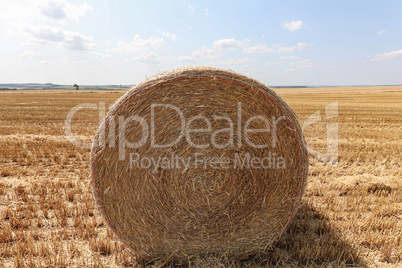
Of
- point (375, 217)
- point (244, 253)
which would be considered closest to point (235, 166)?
point (244, 253)

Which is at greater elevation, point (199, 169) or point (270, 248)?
point (199, 169)

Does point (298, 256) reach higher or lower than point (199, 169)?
lower

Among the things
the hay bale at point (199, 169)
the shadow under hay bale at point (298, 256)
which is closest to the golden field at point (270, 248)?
the shadow under hay bale at point (298, 256)

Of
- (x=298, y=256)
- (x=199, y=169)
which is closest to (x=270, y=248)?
(x=298, y=256)

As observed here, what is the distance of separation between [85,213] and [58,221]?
39cm

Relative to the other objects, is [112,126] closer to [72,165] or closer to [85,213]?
[85,213]

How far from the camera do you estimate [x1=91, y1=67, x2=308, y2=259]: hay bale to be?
318 centimetres

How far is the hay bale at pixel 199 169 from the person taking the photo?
3.18 metres

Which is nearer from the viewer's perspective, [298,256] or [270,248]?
[298,256]

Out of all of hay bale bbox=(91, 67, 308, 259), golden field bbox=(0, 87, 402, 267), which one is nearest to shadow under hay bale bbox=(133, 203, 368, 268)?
golden field bbox=(0, 87, 402, 267)

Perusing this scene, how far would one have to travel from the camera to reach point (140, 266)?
3.10 meters

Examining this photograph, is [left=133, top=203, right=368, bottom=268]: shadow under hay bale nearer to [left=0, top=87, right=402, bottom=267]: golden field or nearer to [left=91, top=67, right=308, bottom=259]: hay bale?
[left=0, top=87, right=402, bottom=267]: golden field

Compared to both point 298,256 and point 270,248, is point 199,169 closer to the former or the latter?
point 270,248

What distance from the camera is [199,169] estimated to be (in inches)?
129
